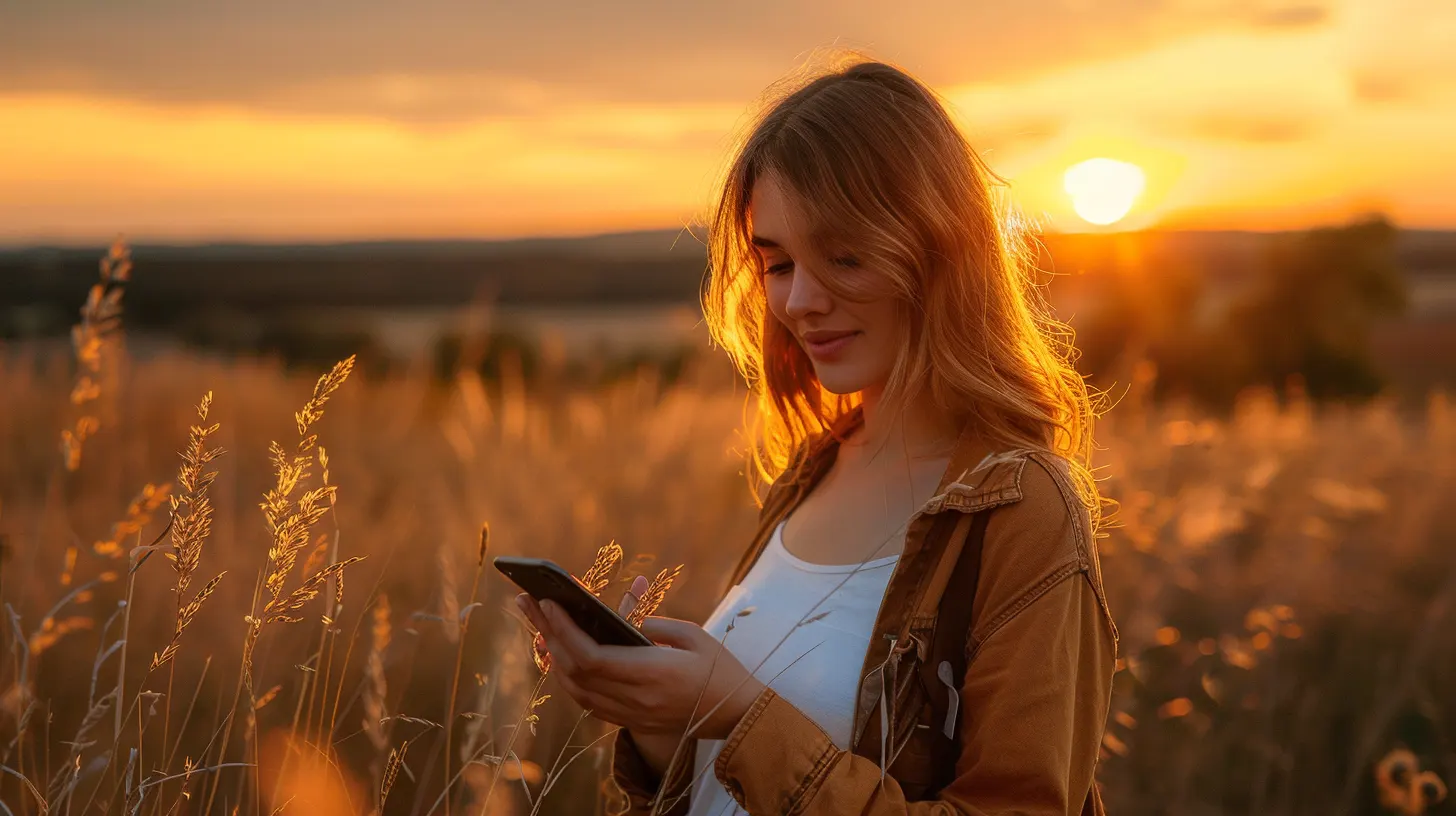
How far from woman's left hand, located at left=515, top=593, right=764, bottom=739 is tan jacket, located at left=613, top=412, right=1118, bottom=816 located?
5 cm

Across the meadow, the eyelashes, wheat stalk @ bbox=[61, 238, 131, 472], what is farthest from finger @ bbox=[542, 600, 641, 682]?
wheat stalk @ bbox=[61, 238, 131, 472]

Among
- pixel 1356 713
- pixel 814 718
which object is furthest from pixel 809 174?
pixel 1356 713

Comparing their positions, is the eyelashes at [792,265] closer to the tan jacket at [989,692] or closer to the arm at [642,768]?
the tan jacket at [989,692]

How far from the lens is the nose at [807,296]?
201 centimetres

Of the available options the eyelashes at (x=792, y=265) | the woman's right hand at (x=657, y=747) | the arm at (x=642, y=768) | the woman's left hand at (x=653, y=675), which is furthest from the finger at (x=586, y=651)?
the eyelashes at (x=792, y=265)

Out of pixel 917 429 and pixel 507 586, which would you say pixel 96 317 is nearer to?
pixel 917 429

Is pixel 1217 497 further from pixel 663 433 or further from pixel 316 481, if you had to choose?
pixel 316 481

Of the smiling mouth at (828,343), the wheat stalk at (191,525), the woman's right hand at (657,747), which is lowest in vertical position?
the woman's right hand at (657,747)

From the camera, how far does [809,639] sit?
1.92m

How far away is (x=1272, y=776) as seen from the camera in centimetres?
406

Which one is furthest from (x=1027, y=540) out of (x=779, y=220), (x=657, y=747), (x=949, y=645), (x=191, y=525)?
(x=191, y=525)

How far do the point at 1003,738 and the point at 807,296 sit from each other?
874 mm

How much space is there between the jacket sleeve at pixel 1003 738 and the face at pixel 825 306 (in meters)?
0.62

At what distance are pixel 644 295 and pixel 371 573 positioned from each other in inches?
2099
